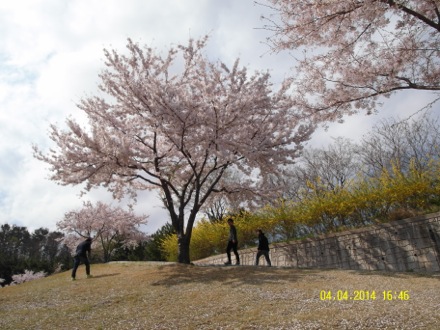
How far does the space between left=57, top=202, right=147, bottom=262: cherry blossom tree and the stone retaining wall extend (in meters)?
16.3

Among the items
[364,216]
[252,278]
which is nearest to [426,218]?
[364,216]

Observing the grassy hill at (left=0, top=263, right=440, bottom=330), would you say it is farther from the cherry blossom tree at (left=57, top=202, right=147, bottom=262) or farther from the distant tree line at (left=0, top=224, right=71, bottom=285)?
the distant tree line at (left=0, top=224, right=71, bottom=285)

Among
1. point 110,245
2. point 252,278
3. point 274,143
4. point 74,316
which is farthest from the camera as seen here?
point 110,245

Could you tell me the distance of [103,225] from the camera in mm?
25078

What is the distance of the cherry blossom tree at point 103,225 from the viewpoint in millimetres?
24672

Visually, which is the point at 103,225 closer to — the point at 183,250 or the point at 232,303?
the point at 183,250

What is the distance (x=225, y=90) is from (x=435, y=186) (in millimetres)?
7947

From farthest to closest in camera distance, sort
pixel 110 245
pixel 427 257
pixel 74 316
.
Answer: pixel 110 245
pixel 427 257
pixel 74 316

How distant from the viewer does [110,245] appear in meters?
26.6

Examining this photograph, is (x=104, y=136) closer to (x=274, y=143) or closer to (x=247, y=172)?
(x=247, y=172)

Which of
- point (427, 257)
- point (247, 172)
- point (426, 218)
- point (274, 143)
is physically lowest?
point (427, 257)

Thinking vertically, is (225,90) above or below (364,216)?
above
